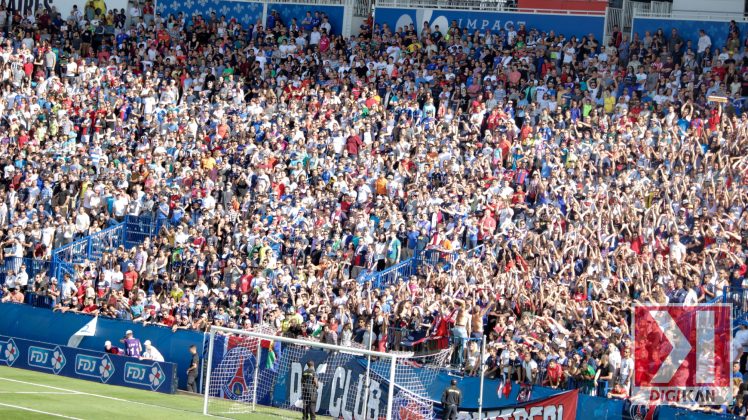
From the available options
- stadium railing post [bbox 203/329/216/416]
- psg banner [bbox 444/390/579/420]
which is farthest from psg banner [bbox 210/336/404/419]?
psg banner [bbox 444/390/579/420]

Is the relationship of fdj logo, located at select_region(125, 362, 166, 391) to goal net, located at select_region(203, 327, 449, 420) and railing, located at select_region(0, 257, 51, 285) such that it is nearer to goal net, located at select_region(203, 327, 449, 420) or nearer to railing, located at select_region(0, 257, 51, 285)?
goal net, located at select_region(203, 327, 449, 420)

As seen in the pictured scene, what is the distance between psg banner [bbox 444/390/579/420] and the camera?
83.3 ft

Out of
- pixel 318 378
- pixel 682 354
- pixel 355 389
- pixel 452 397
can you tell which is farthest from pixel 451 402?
pixel 682 354

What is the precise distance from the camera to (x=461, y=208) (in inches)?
1297

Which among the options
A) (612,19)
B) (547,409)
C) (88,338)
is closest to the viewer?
(547,409)

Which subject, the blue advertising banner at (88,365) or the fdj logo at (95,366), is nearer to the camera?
the blue advertising banner at (88,365)

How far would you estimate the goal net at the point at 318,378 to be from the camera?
25845 mm

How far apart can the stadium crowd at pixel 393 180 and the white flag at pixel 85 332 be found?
74 centimetres

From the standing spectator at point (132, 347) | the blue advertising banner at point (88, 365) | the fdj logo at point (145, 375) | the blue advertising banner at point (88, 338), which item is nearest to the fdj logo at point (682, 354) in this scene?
the blue advertising banner at point (88, 338)

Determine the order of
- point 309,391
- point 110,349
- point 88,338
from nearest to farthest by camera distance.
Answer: point 309,391
point 110,349
point 88,338

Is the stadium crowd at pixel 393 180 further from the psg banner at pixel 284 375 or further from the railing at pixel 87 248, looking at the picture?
the psg banner at pixel 284 375

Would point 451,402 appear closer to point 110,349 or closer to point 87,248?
point 110,349

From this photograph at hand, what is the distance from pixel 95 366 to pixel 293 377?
248 inches

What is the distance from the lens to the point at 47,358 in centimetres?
3241
